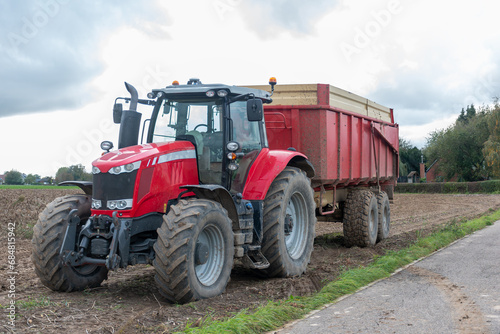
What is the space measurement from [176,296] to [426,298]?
9.71 ft

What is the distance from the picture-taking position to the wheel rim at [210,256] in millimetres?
6121

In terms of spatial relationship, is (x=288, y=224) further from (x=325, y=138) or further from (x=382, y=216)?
(x=382, y=216)

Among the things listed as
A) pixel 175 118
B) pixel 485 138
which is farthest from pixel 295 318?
pixel 485 138

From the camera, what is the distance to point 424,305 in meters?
5.94

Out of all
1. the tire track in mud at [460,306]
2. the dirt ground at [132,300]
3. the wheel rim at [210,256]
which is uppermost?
the wheel rim at [210,256]

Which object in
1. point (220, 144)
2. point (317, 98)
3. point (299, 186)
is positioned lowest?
point (299, 186)

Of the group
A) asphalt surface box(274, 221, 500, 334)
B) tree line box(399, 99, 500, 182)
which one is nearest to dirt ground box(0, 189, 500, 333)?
asphalt surface box(274, 221, 500, 334)

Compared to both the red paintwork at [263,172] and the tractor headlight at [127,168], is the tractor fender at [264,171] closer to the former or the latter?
the red paintwork at [263,172]

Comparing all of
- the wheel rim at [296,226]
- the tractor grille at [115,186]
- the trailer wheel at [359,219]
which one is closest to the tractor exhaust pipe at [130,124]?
the tractor grille at [115,186]

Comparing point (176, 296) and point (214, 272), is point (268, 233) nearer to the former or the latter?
point (214, 272)

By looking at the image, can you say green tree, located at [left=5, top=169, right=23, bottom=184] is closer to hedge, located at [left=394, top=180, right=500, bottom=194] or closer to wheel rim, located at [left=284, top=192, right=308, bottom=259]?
hedge, located at [left=394, top=180, right=500, bottom=194]

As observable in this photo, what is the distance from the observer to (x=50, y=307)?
551 centimetres

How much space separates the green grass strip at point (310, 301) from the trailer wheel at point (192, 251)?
0.73m

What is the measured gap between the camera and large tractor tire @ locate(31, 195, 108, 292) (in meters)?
6.18
